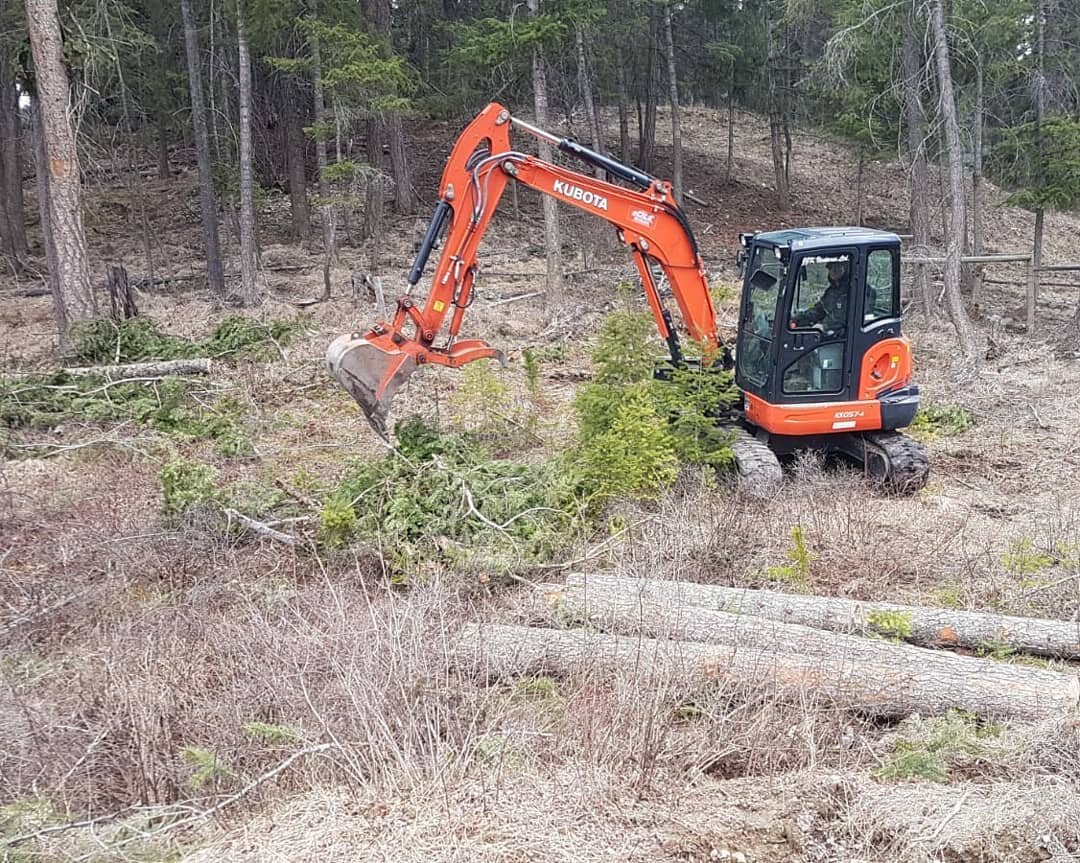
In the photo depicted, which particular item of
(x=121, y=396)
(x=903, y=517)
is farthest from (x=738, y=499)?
(x=121, y=396)

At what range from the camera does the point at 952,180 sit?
13.3m

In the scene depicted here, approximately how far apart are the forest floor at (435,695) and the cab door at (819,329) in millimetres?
782

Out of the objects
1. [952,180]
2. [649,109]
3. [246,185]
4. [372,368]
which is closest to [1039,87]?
[952,180]

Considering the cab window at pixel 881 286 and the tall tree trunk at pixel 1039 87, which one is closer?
the cab window at pixel 881 286

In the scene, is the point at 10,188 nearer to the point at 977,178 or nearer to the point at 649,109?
the point at 649,109

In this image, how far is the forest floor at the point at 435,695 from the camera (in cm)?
388

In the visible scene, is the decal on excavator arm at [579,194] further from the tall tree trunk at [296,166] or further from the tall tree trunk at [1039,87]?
the tall tree trunk at [296,166]

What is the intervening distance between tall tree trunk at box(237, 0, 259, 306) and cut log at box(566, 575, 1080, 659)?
14.1 m

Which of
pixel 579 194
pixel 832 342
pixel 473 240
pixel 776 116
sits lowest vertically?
pixel 832 342

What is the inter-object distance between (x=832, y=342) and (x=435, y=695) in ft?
18.8

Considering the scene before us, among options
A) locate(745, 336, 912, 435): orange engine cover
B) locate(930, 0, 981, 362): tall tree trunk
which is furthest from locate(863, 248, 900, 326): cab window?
locate(930, 0, 981, 362): tall tree trunk

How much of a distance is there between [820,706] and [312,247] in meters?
21.2

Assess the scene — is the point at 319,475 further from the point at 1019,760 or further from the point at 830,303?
the point at 1019,760

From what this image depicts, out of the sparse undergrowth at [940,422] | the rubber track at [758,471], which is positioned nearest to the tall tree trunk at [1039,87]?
the sparse undergrowth at [940,422]
